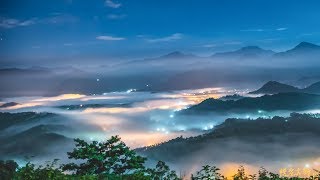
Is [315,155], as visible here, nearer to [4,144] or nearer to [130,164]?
[130,164]

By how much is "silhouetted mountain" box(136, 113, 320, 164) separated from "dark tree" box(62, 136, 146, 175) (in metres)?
112

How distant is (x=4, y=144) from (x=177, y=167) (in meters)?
93.0

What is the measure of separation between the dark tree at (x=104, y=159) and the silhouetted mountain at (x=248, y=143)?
11186 centimetres

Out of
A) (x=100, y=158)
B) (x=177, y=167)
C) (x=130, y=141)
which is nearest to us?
(x=100, y=158)

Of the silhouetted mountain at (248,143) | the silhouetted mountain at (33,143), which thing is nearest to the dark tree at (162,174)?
the silhouetted mountain at (248,143)

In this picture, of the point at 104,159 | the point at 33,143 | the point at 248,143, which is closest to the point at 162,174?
the point at 104,159

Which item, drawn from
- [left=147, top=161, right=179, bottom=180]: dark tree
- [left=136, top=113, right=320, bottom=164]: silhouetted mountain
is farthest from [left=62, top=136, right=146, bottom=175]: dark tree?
[left=136, top=113, right=320, bottom=164]: silhouetted mountain

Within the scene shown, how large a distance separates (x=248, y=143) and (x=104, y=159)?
137397mm

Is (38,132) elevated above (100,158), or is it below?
above

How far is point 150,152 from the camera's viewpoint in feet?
455

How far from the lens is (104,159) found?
23.9 meters

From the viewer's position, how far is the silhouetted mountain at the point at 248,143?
138 metres

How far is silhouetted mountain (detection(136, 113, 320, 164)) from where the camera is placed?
138 metres

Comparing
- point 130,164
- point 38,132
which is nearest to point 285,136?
point 38,132
